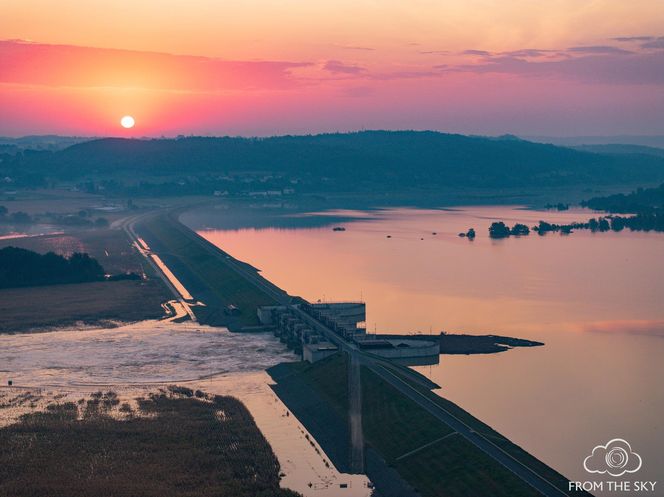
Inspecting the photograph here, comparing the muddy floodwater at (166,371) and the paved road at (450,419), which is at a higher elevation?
the paved road at (450,419)

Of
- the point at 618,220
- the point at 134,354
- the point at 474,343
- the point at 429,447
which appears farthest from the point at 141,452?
the point at 618,220

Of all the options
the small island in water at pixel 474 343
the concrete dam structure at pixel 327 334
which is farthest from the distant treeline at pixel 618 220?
the small island in water at pixel 474 343

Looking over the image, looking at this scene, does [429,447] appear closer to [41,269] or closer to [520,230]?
[41,269]

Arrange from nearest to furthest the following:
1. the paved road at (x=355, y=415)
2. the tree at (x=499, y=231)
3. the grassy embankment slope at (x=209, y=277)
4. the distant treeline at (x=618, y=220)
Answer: the paved road at (x=355, y=415) → the grassy embankment slope at (x=209, y=277) → the tree at (x=499, y=231) → the distant treeline at (x=618, y=220)

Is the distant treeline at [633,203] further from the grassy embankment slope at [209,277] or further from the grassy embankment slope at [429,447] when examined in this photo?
the grassy embankment slope at [429,447]


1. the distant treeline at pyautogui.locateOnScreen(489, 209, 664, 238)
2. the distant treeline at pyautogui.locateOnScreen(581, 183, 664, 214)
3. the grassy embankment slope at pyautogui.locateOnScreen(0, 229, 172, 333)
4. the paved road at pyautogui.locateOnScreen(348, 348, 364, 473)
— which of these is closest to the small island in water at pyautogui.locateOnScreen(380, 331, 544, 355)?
the paved road at pyautogui.locateOnScreen(348, 348, 364, 473)

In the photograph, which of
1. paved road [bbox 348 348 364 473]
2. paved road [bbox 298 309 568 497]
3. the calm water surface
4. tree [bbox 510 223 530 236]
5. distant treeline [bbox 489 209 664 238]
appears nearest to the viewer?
paved road [bbox 298 309 568 497]

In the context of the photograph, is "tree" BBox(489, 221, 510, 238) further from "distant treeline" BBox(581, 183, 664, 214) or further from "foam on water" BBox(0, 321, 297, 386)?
"foam on water" BBox(0, 321, 297, 386)

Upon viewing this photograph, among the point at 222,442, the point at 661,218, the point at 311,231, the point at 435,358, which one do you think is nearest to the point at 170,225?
the point at 311,231
